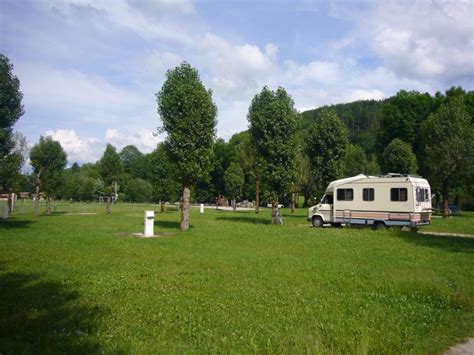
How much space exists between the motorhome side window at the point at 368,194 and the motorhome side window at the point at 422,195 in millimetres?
2571

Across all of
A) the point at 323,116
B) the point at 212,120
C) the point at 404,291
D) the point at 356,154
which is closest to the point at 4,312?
the point at 404,291

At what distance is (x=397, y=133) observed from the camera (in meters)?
64.1

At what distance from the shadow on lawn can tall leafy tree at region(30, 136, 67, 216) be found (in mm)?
31252

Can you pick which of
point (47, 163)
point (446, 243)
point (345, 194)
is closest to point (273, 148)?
point (345, 194)

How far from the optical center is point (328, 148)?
116ft

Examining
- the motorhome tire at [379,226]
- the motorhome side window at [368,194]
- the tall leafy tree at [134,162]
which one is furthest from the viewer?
the tall leafy tree at [134,162]

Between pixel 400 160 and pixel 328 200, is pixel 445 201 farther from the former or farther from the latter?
pixel 328 200

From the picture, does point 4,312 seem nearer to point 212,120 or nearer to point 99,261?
point 99,261

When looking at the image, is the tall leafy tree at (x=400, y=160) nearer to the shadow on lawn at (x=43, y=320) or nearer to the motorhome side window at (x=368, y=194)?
the motorhome side window at (x=368, y=194)

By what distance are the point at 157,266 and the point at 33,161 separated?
1237 inches

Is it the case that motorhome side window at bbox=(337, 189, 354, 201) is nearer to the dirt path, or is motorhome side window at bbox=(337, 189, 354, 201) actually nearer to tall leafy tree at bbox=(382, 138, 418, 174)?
the dirt path

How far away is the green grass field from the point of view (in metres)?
5.95

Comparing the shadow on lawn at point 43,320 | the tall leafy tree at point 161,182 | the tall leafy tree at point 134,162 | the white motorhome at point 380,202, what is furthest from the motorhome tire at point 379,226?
the tall leafy tree at point 134,162

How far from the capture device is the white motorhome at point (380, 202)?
2288 centimetres
